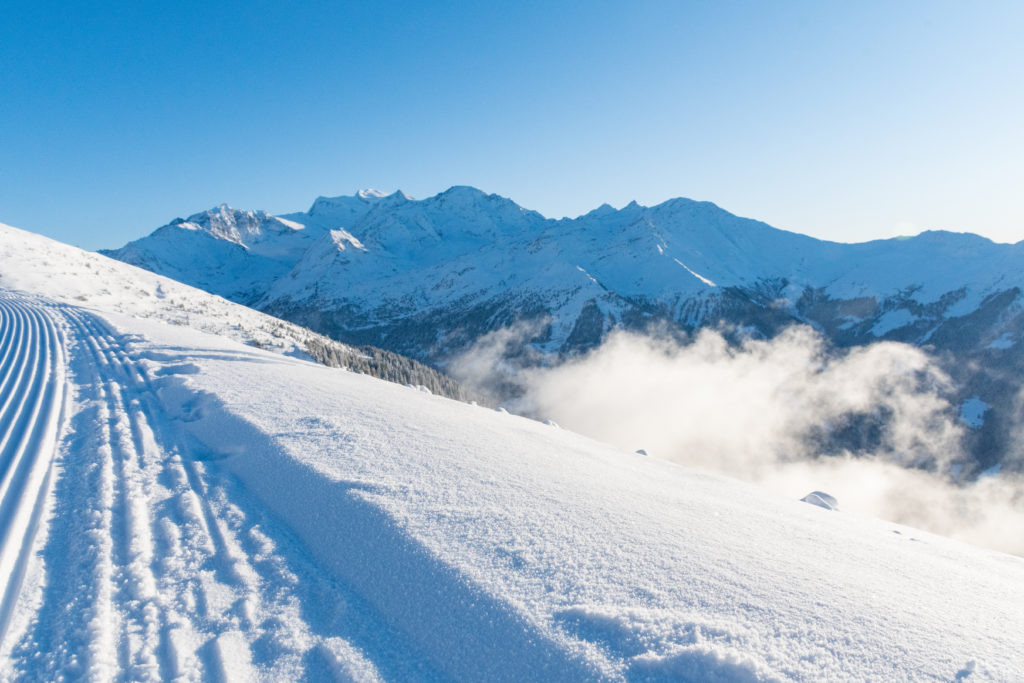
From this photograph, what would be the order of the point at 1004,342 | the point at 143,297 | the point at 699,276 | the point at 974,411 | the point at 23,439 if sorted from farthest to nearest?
the point at 699,276 < the point at 1004,342 < the point at 974,411 < the point at 143,297 < the point at 23,439

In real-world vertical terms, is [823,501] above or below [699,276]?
below

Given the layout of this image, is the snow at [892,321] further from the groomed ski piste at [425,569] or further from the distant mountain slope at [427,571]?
the distant mountain slope at [427,571]

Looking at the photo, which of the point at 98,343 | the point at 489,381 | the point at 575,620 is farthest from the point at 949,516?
the point at 98,343

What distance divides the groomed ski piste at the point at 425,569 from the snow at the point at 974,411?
120962mm

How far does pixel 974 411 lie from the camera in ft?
303

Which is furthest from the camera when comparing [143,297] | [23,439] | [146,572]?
[143,297]

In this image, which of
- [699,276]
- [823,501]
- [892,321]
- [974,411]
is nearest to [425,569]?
[823,501]

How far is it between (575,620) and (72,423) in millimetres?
10048

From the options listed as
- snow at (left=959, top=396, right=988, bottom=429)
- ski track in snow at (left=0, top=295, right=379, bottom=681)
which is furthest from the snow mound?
snow at (left=959, top=396, right=988, bottom=429)

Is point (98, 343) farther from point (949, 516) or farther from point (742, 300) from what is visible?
point (742, 300)

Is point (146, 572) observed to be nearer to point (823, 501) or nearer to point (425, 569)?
point (425, 569)

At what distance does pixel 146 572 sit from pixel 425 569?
2790mm

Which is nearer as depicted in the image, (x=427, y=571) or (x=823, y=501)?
(x=427, y=571)

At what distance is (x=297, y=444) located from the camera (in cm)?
714
